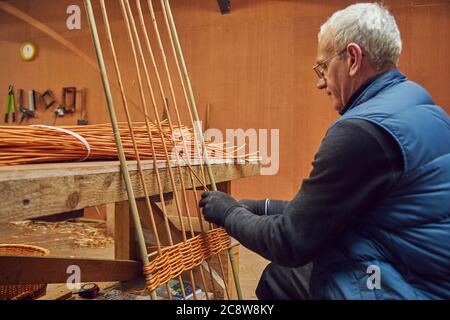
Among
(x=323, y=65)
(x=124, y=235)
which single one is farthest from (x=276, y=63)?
(x=323, y=65)

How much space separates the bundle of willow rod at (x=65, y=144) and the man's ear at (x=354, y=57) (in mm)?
600

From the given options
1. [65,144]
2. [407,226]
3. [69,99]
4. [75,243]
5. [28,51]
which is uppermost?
[28,51]

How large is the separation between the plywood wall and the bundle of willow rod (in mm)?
2460

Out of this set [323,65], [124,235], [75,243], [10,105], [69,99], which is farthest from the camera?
[10,105]

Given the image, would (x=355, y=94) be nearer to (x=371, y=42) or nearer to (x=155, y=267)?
(x=371, y=42)

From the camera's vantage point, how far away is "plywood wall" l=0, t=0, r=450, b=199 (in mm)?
3268

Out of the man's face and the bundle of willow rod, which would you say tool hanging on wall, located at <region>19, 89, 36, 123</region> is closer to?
the bundle of willow rod

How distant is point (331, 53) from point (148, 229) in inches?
63.4

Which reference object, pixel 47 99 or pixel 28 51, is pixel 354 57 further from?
pixel 28 51

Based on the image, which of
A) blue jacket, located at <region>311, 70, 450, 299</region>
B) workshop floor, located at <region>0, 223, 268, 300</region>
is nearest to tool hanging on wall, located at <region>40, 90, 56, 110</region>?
workshop floor, located at <region>0, 223, 268, 300</region>

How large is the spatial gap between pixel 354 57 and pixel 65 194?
0.85 metres

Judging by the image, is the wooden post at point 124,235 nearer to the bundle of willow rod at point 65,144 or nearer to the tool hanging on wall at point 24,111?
the bundle of willow rod at point 65,144

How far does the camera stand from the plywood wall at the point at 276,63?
129 inches

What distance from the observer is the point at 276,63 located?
3.70 m
